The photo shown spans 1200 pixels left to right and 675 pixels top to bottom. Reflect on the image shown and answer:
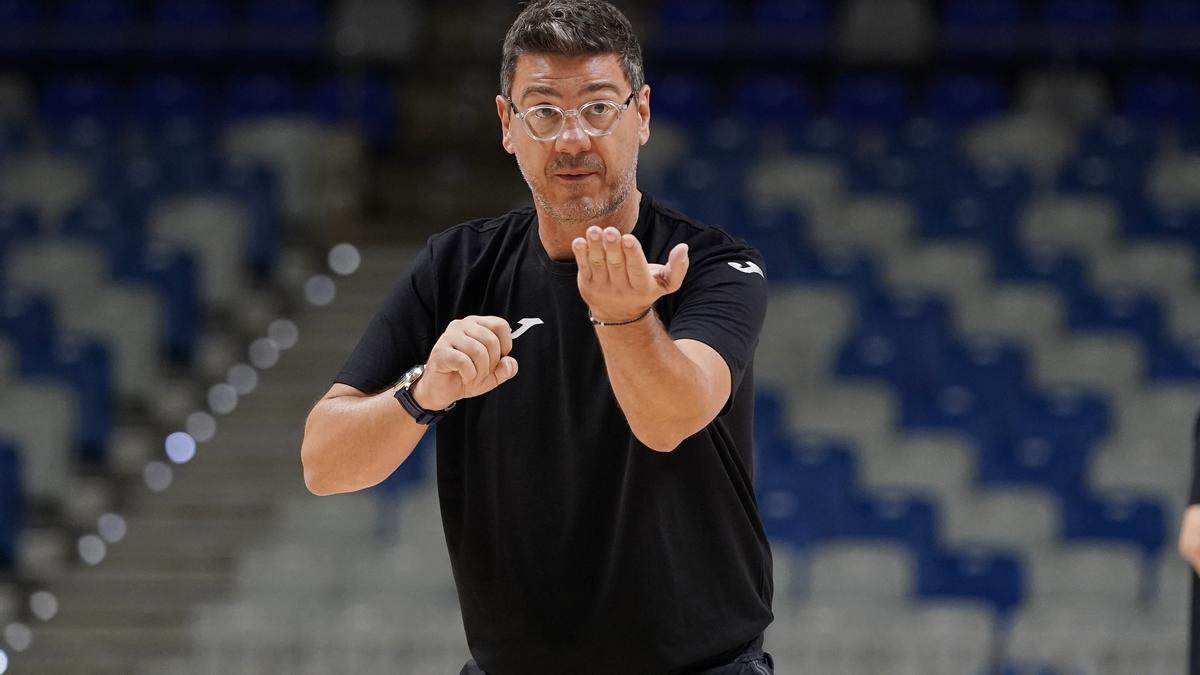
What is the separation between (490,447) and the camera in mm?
3076

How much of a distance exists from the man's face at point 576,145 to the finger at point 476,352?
1.27 ft

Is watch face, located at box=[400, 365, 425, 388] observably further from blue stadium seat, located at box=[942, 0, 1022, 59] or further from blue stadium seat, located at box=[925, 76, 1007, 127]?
blue stadium seat, located at box=[942, 0, 1022, 59]

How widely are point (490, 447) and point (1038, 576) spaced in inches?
249

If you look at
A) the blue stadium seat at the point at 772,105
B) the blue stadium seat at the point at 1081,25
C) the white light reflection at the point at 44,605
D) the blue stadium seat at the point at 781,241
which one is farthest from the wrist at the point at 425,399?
the blue stadium seat at the point at 1081,25

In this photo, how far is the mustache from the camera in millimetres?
2920

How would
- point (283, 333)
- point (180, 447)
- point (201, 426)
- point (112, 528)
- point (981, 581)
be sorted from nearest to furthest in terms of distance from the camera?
point (981, 581) → point (112, 528) → point (180, 447) → point (201, 426) → point (283, 333)

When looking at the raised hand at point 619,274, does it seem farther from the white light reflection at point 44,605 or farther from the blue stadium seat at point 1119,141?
the blue stadium seat at point 1119,141

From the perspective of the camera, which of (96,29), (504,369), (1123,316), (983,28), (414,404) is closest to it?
(504,369)

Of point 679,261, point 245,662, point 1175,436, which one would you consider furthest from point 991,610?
point 679,261

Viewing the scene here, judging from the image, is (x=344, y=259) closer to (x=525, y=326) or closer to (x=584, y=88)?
(x=525, y=326)

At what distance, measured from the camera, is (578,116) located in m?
2.92

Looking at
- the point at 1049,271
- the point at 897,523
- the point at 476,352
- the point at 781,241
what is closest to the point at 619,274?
the point at 476,352

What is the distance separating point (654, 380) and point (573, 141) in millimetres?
508

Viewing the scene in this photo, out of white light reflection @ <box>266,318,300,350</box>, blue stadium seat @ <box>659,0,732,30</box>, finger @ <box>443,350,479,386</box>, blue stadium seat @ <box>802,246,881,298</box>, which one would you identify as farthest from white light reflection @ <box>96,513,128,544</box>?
finger @ <box>443,350,479,386</box>
